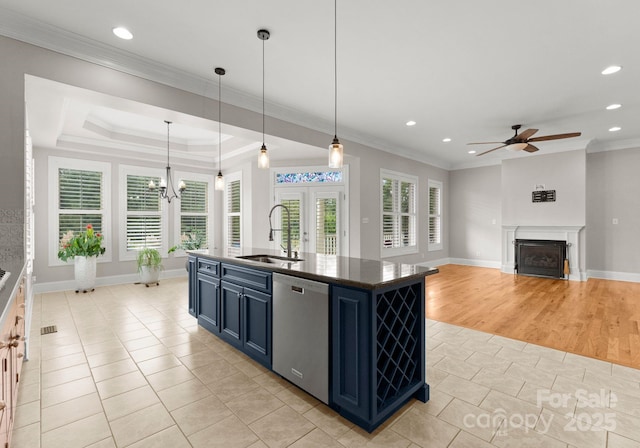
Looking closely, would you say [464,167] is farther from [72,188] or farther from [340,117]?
[72,188]

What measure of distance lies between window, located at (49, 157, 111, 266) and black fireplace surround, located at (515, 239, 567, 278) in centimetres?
890

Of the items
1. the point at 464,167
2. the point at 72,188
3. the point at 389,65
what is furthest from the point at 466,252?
the point at 72,188

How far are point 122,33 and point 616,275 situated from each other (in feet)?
30.7

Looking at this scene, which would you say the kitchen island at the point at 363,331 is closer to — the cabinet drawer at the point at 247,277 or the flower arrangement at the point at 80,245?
the cabinet drawer at the point at 247,277

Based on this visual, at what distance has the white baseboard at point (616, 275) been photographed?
6.21m

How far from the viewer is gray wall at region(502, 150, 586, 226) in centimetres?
628

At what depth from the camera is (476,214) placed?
828cm

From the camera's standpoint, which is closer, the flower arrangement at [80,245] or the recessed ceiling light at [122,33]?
the recessed ceiling light at [122,33]

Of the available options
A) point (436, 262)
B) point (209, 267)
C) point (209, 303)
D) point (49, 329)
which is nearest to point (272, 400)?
point (209, 303)

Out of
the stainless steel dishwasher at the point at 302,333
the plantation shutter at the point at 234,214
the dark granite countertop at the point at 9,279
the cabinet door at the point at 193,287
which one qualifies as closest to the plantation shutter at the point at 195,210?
the plantation shutter at the point at 234,214

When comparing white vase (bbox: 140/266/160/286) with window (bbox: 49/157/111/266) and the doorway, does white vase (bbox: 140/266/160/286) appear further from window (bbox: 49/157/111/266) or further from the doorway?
the doorway

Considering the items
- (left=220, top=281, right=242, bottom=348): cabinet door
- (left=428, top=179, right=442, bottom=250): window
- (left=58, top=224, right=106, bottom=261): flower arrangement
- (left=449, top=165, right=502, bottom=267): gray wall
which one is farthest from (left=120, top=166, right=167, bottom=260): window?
(left=449, top=165, right=502, bottom=267): gray wall

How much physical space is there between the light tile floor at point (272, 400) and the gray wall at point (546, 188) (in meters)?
4.75

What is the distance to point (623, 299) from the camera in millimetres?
4793
